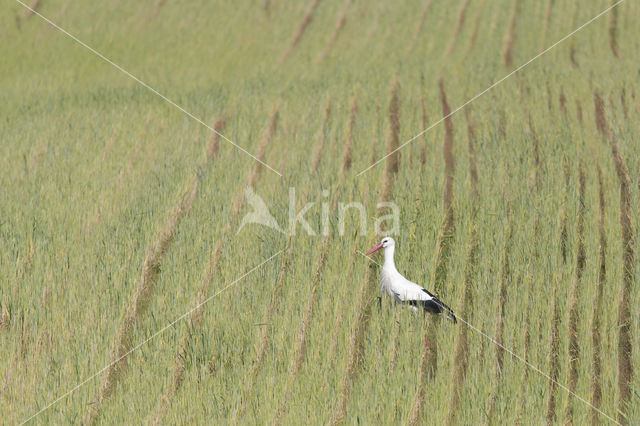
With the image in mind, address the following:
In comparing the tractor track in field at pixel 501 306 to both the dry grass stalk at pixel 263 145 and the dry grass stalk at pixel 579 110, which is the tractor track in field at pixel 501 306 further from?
the dry grass stalk at pixel 579 110

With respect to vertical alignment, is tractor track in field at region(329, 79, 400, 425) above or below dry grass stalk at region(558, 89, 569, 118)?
below

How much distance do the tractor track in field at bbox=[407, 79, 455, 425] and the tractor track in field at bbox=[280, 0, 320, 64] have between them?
271cm

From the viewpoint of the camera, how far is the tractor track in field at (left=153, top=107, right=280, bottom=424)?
11.8ft

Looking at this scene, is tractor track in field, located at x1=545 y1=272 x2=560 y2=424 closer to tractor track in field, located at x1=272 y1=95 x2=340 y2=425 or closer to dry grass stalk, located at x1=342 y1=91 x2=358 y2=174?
tractor track in field, located at x1=272 y1=95 x2=340 y2=425

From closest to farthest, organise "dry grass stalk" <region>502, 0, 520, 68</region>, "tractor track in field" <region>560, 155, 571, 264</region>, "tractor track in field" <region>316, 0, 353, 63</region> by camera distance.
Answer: "tractor track in field" <region>560, 155, 571, 264</region>, "dry grass stalk" <region>502, 0, 520, 68</region>, "tractor track in field" <region>316, 0, 353, 63</region>

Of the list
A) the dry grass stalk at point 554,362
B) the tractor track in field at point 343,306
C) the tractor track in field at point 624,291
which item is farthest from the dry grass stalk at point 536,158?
the dry grass stalk at point 554,362

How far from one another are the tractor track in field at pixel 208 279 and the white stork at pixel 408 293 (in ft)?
3.15

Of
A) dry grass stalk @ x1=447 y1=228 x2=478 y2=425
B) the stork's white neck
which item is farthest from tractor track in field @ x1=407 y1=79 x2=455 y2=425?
the stork's white neck

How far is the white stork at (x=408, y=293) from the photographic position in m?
3.88

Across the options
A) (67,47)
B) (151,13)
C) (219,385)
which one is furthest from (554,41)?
(219,385)

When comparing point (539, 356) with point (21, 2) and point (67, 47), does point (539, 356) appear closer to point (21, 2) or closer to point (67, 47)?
point (67, 47)

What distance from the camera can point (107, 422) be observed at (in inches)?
134

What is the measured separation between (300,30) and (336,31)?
0.43m

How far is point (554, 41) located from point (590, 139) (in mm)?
3402
